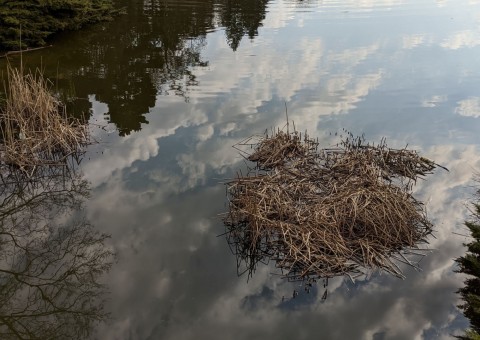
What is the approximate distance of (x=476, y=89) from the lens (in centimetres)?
1719

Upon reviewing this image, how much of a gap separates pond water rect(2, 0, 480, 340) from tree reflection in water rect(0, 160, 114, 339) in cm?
38

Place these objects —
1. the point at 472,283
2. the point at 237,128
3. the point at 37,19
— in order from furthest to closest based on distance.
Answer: the point at 37,19, the point at 237,128, the point at 472,283

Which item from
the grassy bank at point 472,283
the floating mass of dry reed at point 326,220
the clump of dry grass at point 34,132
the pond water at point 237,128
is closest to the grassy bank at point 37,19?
the pond water at point 237,128

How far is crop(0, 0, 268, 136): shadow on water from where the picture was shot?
16625 millimetres

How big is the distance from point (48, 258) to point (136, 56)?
1549 cm

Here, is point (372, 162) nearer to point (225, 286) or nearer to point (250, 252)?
point (250, 252)

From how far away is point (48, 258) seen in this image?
8.41m

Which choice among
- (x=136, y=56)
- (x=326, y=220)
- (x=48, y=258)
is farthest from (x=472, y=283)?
(x=136, y=56)

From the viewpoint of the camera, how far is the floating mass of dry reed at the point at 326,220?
25.9 feet

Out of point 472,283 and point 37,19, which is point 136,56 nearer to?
point 37,19

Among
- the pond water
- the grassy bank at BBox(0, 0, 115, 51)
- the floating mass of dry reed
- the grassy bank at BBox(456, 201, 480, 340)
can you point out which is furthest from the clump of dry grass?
the grassy bank at BBox(456, 201, 480, 340)

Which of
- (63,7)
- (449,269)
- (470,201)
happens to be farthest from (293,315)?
(63,7)

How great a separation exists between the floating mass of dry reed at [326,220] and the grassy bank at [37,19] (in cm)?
1359

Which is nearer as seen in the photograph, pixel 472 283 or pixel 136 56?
pixel 472 283
